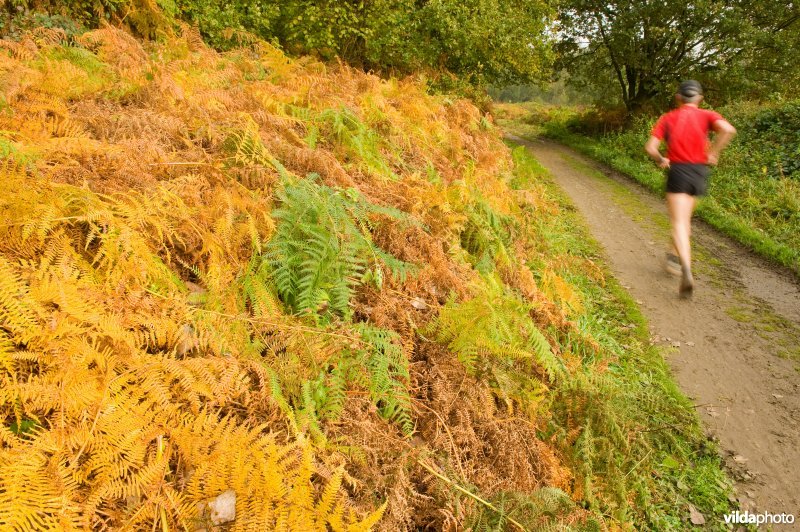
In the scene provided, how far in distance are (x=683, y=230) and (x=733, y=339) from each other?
5.20 feet

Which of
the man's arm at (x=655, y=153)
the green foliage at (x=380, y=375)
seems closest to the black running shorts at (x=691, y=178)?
the man's arm at (x=655, y=153)

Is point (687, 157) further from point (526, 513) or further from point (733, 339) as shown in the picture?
point (526, 513)

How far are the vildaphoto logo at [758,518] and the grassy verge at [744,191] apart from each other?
5430 millimetres

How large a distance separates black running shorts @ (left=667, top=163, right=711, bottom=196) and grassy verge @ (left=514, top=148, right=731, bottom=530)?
2.26 m

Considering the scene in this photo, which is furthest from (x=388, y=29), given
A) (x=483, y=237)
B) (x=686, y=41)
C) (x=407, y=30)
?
(x=686, y=41)

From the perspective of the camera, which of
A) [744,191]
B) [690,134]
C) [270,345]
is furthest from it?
[744,191]

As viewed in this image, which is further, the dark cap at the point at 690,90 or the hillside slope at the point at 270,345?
the dark cap at the point at 690,90

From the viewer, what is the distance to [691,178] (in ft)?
20.3

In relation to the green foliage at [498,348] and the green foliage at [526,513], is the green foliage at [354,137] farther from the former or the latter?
the green foliage at [526,513]

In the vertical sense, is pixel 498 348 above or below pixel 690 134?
below

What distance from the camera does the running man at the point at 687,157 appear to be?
6.08 metres

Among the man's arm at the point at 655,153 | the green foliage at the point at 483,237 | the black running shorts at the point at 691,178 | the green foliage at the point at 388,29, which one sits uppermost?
the green foliage at the point at 388,29

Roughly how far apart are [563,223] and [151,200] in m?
7.10

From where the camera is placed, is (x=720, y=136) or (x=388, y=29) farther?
(x=388, y=29)
